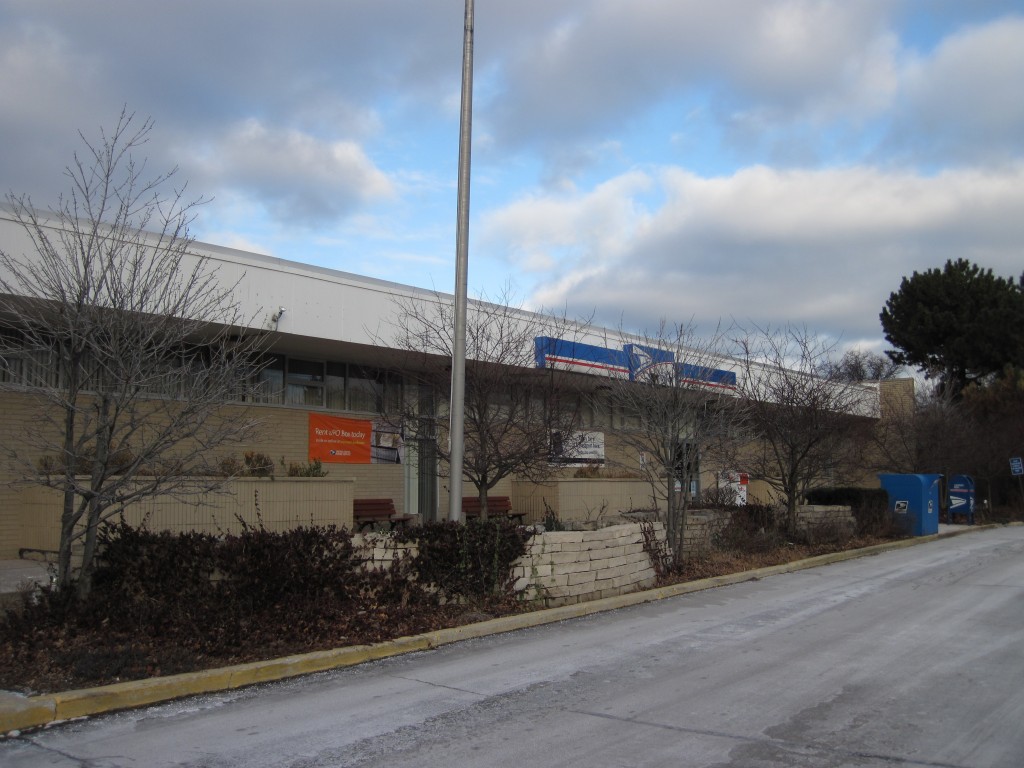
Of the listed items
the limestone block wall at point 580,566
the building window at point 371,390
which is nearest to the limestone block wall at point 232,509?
the building window at point 371,390

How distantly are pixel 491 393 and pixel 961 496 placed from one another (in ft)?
70.3

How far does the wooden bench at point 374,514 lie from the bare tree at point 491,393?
3419 millimetres

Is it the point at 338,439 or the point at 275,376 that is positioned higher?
the point at 275,376

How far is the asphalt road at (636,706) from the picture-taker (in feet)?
19.4

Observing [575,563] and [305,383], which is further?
[305,383]

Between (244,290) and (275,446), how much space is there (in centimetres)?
422

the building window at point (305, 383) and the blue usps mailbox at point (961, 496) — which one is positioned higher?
the building window at point (305, 383)

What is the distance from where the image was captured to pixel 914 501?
23.6 meters

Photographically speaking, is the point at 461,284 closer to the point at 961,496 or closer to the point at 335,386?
the point at 335,386

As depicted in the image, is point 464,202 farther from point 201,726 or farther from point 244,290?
point 201,726

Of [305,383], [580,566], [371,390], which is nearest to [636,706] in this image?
[580,566]

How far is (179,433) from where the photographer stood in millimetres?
8977

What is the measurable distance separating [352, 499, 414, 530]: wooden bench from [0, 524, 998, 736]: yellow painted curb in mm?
9484

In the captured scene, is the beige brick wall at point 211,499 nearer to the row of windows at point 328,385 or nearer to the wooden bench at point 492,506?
the row of windows at point 328,385
